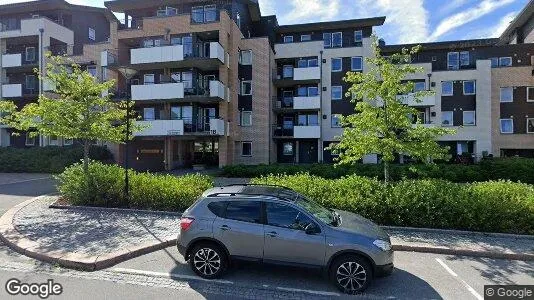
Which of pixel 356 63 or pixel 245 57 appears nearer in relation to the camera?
pixel 245 57

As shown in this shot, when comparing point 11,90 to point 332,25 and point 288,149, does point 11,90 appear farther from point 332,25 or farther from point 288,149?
point 332,25

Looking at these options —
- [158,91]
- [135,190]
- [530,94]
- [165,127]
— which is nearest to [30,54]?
[158,91]

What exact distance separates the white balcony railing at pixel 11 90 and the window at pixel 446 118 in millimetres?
36670

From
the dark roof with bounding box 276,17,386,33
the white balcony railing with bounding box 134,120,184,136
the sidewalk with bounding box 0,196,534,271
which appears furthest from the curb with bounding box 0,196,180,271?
the dark roof with bounding box 276,17,386,33

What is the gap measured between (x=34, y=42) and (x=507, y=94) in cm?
4227

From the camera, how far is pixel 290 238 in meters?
5.27

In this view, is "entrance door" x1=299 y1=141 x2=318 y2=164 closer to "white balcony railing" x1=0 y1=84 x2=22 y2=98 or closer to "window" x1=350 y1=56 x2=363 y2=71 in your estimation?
"window" x1=350 y1=56 x2=363 y2=71

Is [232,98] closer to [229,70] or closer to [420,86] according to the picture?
[229,70]

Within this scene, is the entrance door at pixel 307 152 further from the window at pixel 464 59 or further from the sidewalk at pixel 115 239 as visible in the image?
the sidewalk at pixel 115 239

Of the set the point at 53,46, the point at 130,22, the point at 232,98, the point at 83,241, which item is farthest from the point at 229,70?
the point at 83,241

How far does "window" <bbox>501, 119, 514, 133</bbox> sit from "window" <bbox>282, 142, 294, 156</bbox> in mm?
18082

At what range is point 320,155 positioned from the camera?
2839cm

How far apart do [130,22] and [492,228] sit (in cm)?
2932

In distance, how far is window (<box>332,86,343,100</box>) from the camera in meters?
28.8
